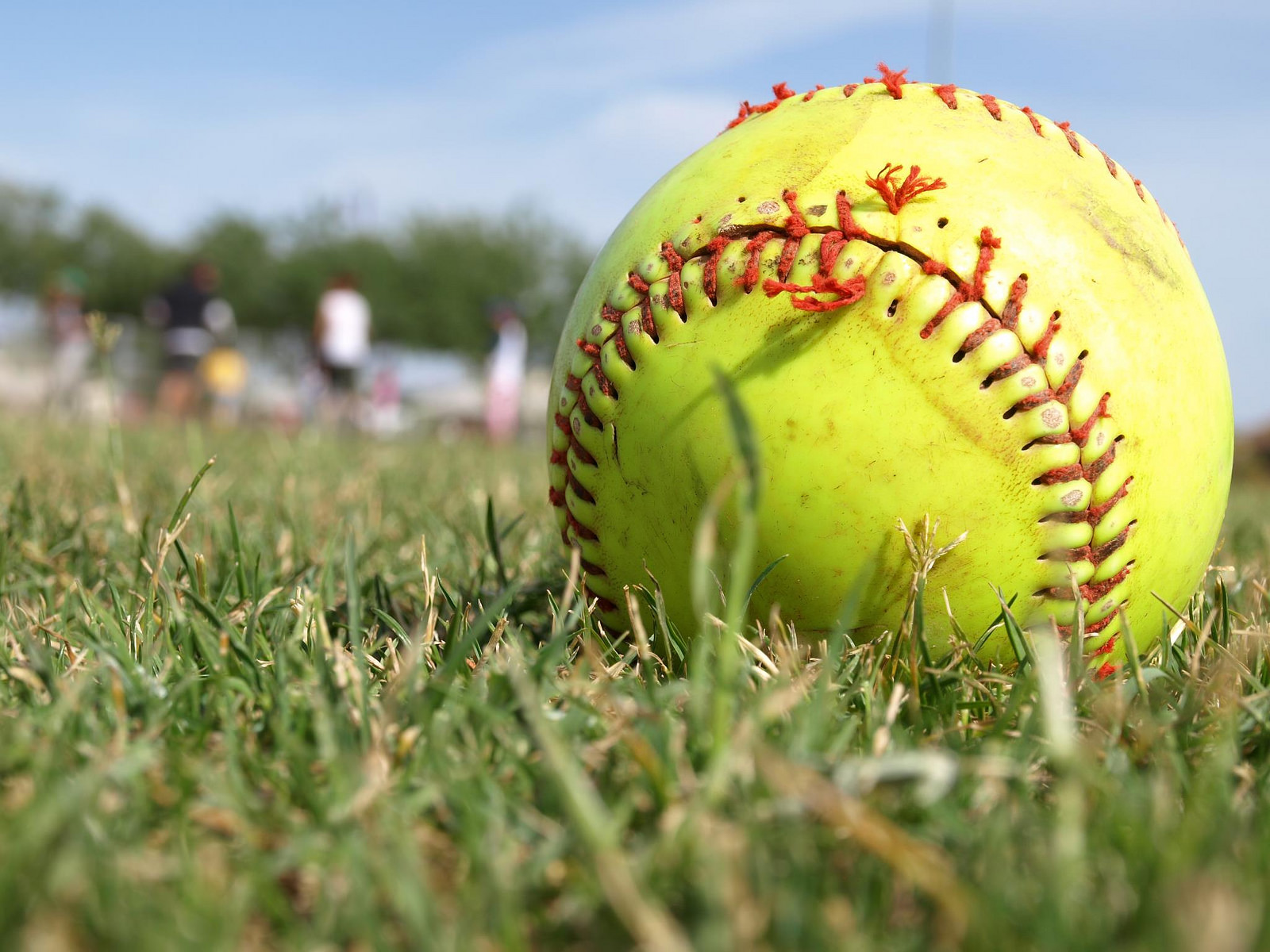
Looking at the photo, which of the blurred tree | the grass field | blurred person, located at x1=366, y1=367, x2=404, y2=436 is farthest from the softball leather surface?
the blurred tree

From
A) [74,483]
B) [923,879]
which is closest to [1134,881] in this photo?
[923,879]

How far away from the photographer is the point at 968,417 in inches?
71.1

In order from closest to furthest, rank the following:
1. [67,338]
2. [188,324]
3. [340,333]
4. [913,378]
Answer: [913,378]
[188,324]
[340,333]
[67,338]

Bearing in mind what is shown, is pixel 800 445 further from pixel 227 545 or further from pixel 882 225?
pixel 227 545

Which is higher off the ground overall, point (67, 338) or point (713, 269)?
point (713, 269)

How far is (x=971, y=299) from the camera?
182 centimetres

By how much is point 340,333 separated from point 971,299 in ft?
44.7

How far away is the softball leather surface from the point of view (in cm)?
182

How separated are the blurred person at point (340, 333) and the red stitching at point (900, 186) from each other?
13.1 m

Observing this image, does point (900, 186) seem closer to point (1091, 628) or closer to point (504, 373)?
point (1091, 628)

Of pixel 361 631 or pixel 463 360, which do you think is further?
pixel 463 360

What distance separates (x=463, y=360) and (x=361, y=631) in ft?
158

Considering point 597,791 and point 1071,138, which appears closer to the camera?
point 597,791

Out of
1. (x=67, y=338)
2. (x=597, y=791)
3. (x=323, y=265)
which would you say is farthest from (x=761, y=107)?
(x=323, y=265)
